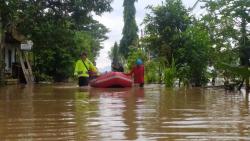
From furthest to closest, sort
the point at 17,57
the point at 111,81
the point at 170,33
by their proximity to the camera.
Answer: the point at 17,57 → the point at 170,33 → the point at 111,81

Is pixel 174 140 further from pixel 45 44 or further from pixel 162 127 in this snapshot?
pixel 45 44

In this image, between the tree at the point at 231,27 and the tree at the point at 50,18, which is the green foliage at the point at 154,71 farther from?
the tree at the point at 231,27

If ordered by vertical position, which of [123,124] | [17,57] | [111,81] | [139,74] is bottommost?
[123,124]

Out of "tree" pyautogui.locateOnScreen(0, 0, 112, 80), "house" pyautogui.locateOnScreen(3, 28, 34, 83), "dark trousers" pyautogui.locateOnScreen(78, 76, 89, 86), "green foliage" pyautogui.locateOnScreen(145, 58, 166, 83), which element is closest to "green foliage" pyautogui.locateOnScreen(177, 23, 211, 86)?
Answer: "green foliage" pyautogui.locateOnScreen(145, 58, 166, 83)

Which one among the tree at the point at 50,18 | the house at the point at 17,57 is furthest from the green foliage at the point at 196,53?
the house at the point at 17,57

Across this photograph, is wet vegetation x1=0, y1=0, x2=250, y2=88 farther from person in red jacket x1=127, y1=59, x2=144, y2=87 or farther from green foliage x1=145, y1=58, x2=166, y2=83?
person in red jacket x1=127, y1=59, x2=144, y2=87

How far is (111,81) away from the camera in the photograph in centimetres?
2009

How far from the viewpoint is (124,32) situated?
6275 centimetres

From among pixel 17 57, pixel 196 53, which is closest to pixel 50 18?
pixel 17 57

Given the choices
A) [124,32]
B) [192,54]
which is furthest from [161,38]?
[124,32]

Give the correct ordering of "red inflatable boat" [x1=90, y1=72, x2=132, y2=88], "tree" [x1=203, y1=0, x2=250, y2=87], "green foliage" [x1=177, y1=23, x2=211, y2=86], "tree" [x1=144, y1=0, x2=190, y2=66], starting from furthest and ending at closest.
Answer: "tree" [x1=144, y1=0, x2=190, y2=66], "red inflatable boat" [x1=90, y1=72, x2=132, y2=88], "green foliage" [x1=177, y1=23, x2=211, y2=86], "tree" [x1=203, y1=0, x2=250, y2=87]

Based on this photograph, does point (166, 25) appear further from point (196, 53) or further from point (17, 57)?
point (17, 57)

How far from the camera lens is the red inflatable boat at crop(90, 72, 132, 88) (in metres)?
20.1

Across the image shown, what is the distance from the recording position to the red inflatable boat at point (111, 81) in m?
20.1
